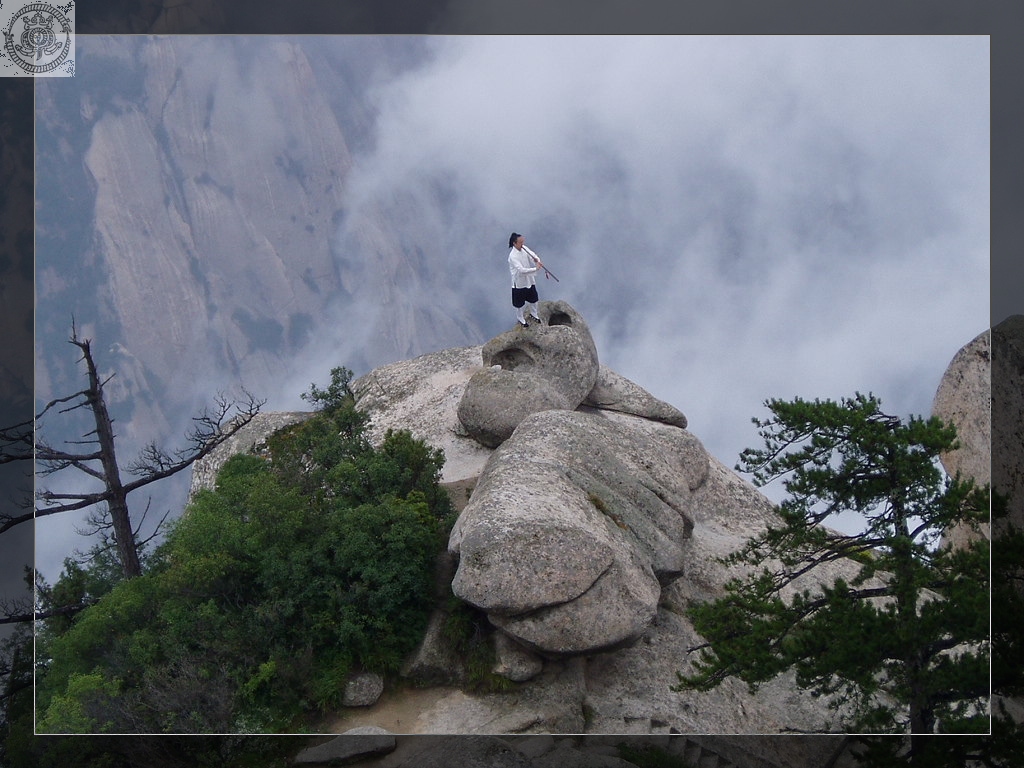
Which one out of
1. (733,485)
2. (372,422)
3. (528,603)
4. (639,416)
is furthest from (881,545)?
(372,422)

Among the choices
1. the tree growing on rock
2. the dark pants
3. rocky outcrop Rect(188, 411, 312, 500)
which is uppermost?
the dark pants

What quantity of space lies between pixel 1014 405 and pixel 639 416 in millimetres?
12695

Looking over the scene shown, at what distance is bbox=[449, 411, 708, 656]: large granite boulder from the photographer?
64.9 feet

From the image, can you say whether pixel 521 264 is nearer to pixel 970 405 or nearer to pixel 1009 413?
pixel 970 405

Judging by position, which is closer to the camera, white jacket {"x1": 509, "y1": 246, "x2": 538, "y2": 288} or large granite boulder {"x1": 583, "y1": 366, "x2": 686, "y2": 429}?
white jacket {"x1": 509, "y1": 246, "x2": 538, "y2": 288}

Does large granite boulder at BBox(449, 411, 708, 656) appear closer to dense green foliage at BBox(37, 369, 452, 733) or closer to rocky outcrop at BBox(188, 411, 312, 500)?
dense green foliage at BBox(37, 369, 452, 733)

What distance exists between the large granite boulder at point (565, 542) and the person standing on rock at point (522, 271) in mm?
3390

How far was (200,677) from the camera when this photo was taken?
791 inches

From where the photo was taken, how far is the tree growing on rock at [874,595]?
694 inches

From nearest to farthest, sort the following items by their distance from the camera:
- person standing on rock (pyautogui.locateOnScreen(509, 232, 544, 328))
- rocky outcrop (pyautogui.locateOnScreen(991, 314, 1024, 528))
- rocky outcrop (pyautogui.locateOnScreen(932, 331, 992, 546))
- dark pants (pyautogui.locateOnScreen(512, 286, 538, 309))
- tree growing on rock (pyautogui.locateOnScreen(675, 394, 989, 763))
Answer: tree growing on rock (pyautogui.locateOnScreen(675, 394, 989, 763)), rocky outcrop (pyautogui.locateOnScreen(991, 314, 1024, 528)), rocky outcrop (pyautogui.locateOnScreen(932, 331, 992, 546)), person standing on rock (pyautogui.locateOnScreen(509, 232, 544, 328)), dark pants (pyautogui.locateOnScreen(512, 286, 538, 309))

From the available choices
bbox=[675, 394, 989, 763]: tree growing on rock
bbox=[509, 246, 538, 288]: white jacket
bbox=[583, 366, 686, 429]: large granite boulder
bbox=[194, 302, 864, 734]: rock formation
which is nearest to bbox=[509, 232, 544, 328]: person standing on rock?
bbox=[509, 246, 538, 288]: white jacket

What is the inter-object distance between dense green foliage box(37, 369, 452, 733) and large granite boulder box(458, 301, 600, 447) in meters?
4.29

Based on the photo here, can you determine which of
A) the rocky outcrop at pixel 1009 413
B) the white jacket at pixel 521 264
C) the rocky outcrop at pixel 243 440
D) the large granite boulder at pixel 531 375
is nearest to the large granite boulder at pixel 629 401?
the large granite boulder at pixel 531 375

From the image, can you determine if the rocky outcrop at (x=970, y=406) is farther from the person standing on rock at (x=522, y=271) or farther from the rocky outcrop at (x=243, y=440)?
the rocky outcrop at (x=243, y=440)
